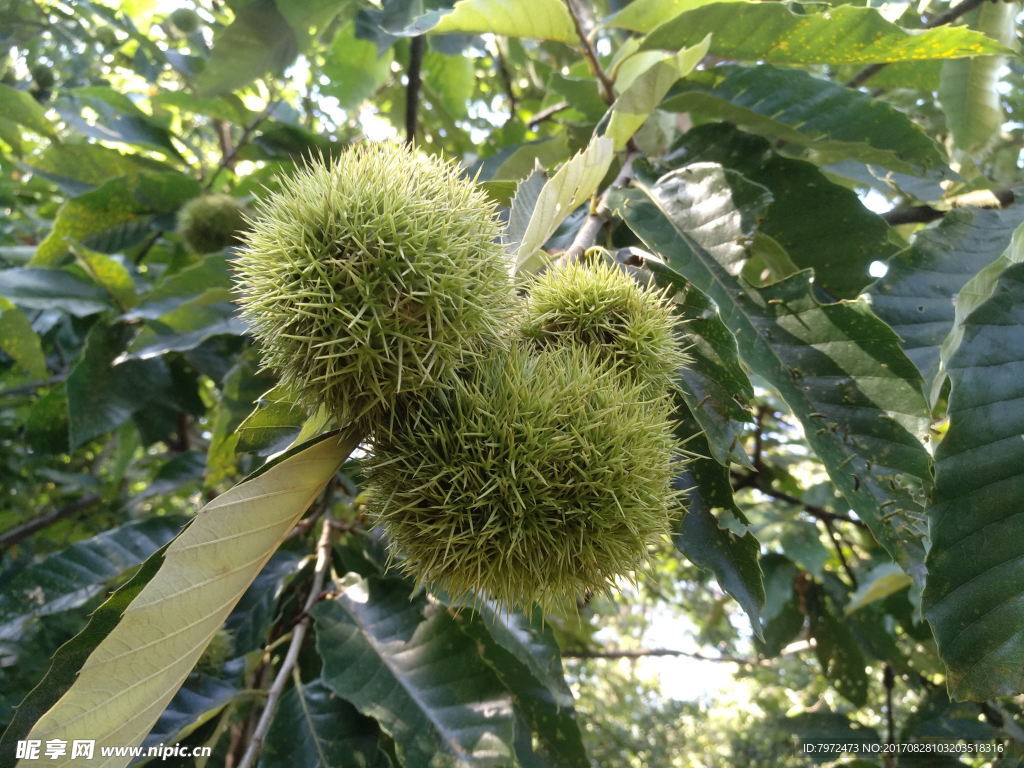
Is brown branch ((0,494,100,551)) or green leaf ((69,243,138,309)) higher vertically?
green leaf ((69,243,138,309))

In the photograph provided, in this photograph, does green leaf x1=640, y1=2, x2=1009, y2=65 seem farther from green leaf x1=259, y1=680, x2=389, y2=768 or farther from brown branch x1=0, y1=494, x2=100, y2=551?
brown branch x1=0, y1=494, x2=100, y2=551

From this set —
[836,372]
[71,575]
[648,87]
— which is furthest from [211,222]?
[836,372]

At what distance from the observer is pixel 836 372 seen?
1.06m

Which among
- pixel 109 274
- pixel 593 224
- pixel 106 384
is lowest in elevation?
pixel 106 384

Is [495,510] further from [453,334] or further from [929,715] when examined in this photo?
[929,715]

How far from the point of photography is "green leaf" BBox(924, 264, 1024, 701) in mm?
892

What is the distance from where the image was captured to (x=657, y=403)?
96 cm

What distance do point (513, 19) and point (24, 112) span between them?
1.91 metres

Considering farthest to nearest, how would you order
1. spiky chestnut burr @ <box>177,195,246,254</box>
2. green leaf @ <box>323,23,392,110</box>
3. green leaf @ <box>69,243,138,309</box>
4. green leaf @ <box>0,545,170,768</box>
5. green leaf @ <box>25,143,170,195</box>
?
green leaf @ <box>323,23,392,110</box> → green leaf @ <box>25,143,170,195</box> → spiky chestnut burr @ <box>177,195,246,254</box> → green leaf @ <box>69,243,138,309</box> → green leaf @ <box>0,545,170,768</box>

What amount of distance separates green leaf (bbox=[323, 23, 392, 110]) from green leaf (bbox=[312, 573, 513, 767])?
5.89ft

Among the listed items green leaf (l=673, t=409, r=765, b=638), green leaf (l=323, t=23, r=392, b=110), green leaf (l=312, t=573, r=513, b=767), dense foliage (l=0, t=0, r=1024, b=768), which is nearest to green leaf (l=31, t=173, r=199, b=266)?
dense foliage (l=0, t=0, r=1024, b=768)

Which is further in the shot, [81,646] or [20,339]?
[20,339]

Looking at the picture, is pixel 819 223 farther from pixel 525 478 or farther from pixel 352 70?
pixel 352 70

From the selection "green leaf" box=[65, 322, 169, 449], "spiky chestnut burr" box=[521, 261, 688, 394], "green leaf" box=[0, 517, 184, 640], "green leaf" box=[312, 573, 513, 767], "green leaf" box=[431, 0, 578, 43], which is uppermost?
"green leaf" box=[431, 0, 578, 43]
